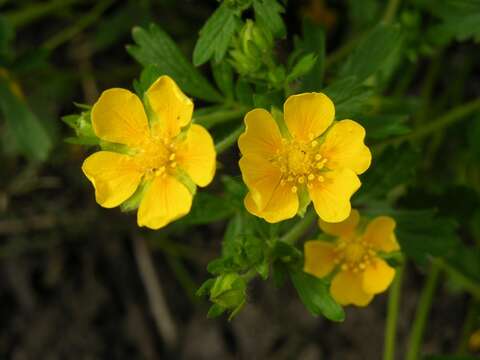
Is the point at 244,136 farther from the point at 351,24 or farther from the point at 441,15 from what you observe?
the point at 351,24

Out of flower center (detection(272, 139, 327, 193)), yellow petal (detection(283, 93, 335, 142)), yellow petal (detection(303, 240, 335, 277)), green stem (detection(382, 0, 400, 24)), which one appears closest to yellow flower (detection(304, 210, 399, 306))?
yellow petal (detection(303, 240, 335, 277))

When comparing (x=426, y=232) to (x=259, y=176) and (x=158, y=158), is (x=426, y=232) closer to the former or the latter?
(x=259, y=176)

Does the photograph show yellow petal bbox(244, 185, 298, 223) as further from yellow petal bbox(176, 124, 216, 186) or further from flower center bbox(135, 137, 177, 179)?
flower center bbox(135, 137, 177, 179)

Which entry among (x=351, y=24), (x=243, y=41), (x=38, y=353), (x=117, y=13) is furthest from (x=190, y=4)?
(x=38, y=353)

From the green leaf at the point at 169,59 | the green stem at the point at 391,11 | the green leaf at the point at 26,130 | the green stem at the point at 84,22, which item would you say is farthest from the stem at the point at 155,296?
the green stem at the point at 391,11

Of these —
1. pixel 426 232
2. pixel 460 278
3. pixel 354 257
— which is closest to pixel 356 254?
pixel 354 257

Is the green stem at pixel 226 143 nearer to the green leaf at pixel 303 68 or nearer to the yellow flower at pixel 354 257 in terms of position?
the green leaf at pixel 303 68

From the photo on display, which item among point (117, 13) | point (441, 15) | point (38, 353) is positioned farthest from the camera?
point (38, 353)
